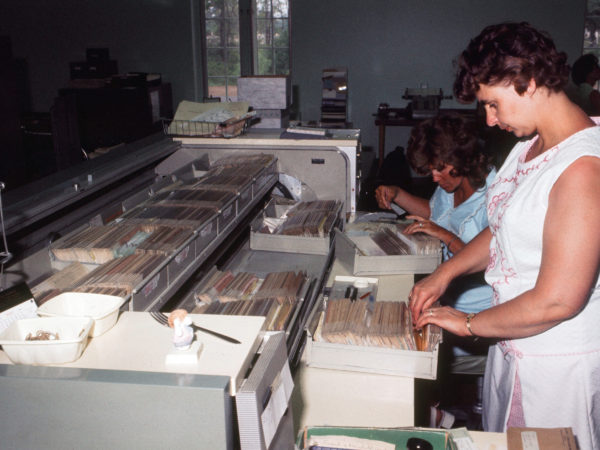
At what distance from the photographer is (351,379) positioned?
1686 millimetres

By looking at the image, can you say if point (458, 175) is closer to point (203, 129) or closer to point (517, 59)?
point (517, 59)

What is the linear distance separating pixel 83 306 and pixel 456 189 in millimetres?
1967

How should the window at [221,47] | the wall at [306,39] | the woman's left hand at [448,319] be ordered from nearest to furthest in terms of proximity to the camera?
1. the woman's left hand at [448,319]
2. the wall at [306,39]
3. the window at [221,47]

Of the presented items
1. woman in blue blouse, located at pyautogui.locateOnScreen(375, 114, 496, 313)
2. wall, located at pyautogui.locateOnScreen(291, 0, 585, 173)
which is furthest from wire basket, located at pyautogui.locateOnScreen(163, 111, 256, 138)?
wall, located at pyautogui.locateOnScreen(291, 0, 585, 173)

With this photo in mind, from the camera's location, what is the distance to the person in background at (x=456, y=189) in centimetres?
247

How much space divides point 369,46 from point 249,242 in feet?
20.2

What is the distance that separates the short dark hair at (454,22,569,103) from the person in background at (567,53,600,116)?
4.77 meters

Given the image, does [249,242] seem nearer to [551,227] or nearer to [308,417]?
[308,417]

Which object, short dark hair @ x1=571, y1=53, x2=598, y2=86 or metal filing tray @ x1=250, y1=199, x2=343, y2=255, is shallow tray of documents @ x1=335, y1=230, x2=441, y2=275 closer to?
metal filing tray @ x1=250, y1=199, x2=343, y2=255

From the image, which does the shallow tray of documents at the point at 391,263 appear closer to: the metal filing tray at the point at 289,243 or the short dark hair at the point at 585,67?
the metal filing tray at the point at 289,243

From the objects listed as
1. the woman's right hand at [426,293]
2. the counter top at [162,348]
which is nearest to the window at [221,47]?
the woman's right hand at [426,293]

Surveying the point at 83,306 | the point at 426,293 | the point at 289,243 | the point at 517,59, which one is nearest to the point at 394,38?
the point at 289,243

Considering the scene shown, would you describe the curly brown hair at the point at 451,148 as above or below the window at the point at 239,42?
below

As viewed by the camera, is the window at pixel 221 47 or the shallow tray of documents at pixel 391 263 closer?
the shallow tray of documents at pixel 391 263
